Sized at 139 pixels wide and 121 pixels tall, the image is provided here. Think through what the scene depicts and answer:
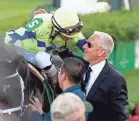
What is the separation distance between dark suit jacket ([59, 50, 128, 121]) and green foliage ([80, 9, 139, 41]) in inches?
221

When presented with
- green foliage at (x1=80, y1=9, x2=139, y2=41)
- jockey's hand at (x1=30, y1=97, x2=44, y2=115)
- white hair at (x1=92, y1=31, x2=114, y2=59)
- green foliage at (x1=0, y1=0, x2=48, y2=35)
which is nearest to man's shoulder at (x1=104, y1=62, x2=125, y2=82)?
white hair at (x1=92, y1=31, x2=114, y2=59)

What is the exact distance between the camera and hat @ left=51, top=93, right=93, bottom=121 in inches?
175

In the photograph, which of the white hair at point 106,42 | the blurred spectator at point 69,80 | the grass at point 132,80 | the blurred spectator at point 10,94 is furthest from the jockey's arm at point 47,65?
the grass at point 132,80

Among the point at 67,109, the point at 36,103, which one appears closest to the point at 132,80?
the point at 36,103

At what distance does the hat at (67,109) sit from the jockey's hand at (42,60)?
1.63 meters

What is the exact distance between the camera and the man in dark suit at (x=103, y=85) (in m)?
6.14

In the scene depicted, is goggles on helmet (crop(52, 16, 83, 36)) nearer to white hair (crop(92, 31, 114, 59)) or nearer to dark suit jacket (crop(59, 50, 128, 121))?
white hair (crop(92, 31, 114, 59))

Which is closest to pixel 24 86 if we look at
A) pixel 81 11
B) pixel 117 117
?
pixel 117 117

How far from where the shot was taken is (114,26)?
12.4 meters

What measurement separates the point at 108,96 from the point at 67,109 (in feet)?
5.74

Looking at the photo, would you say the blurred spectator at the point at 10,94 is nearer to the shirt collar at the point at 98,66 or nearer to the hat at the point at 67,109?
the hat at the point at 67,109

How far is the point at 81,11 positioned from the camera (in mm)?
15680

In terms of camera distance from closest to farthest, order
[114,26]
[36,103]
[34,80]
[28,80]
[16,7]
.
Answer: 1. [28,80]
2. [36,103]
3. [34,80]
4. [114,26]
5. [16,7]

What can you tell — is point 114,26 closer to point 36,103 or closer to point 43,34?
point 43,34
